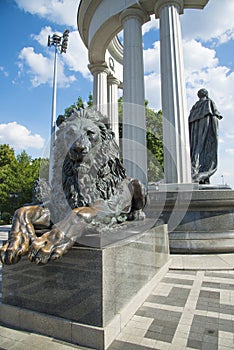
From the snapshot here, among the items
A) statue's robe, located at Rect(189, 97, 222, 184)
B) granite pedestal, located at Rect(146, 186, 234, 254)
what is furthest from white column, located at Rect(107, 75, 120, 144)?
granite pedestal, located at Rect(146, 186, 234, 254)

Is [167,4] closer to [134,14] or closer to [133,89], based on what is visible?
[134,14]

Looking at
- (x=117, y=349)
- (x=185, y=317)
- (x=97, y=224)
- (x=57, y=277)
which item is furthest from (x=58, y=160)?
(x=185, y=317)

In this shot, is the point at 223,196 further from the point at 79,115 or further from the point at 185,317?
the point at 79,115

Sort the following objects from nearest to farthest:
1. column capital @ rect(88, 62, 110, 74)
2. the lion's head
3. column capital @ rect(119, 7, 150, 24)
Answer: the lion's head → column capital @ rect(119, 7, 150, 24) → column capital @ rect(88, 62, 110, 74)

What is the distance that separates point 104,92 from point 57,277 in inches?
601

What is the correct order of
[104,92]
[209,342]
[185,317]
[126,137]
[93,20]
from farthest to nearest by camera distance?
[104,92] < [93,20] < [126,137] < [185,317] < [209,342]

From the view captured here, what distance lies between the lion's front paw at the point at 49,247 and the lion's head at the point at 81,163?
0.72m

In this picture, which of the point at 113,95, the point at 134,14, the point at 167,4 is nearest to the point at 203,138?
the point at 167,4

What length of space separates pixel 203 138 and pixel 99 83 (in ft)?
32.1

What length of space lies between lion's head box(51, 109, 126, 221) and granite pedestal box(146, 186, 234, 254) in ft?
12.1

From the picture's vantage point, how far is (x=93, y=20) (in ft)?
49.6

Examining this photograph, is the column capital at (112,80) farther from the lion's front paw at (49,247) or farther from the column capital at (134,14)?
the lion's front paw at (49,247)

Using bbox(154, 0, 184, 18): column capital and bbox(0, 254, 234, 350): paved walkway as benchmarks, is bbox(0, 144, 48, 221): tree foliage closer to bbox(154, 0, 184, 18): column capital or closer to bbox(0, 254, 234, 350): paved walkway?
bbox(154, 0, 184, 18): column capital

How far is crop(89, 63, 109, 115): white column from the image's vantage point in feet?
52.0
